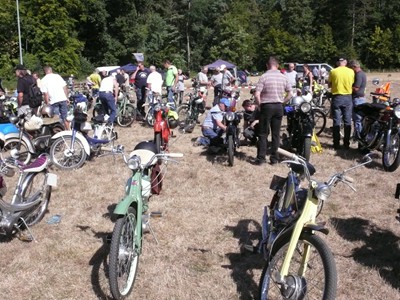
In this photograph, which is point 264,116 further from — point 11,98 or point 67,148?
point 11,98

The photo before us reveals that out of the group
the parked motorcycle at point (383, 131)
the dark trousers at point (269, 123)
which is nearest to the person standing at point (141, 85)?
the dark trousers at point (269, 123)

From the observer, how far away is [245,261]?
14.3 ft

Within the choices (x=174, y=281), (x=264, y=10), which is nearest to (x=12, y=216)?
(x=174, y=281)

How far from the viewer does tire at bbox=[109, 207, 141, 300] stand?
3352 mm

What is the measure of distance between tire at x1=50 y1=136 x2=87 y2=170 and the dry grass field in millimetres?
230

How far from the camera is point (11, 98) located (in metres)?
13.4

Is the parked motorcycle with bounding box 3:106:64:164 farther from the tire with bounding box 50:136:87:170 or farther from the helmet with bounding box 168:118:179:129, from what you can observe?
the helmet with bounding box 168:118:179:129

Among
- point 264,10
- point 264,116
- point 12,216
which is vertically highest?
point 264,10

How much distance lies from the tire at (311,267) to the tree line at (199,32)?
1558 inches

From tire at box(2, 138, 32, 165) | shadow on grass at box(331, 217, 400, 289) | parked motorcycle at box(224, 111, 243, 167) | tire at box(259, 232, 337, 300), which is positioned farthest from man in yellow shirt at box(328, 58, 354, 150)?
tire at box(2, 138, 32, 165)

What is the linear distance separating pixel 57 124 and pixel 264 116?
449 centimetres

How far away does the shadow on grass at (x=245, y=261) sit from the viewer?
12.6 feet

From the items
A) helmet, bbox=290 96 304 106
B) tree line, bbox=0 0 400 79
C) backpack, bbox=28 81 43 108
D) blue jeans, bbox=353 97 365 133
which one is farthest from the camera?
tree line, bbox=0 0 400 79

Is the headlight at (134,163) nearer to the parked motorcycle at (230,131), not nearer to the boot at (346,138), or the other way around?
the parked motorcycle at (230,131)
